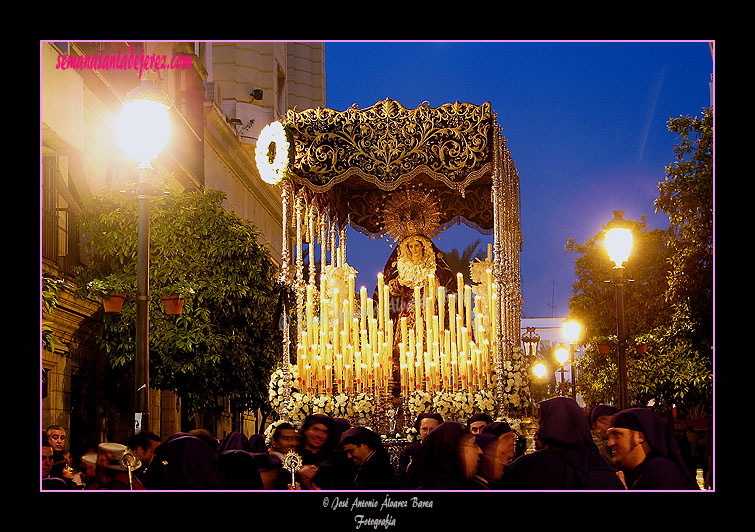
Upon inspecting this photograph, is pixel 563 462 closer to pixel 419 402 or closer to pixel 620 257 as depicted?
pixel 620 257

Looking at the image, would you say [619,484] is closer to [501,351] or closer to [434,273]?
[501,351]

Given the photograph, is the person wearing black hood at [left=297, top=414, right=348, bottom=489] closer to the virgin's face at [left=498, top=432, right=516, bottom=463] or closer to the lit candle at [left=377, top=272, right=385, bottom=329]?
the virgin's face at [left=498, top=432, right=516, bottom=463]

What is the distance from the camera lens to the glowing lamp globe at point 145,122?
35.4ft

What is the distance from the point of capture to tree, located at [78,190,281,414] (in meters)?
19.2

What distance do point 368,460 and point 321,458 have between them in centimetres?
106

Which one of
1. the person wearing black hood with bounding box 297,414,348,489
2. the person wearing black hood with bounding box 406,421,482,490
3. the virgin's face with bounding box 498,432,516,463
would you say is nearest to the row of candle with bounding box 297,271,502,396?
the person wearing black hood with bounding box 297,414,348,489

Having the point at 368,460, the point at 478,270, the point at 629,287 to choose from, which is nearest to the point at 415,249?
the point at 478,270

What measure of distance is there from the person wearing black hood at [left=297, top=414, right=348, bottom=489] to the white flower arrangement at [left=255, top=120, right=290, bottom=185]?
6.65 m

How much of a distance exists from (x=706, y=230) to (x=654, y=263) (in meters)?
16.5

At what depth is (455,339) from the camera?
52.1 ft

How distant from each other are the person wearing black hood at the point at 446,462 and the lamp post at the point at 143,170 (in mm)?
4176

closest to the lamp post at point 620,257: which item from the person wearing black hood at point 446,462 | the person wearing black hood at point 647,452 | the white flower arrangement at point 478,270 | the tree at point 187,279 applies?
the white flower arrangement at point 478,270

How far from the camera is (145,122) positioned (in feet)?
35.4
